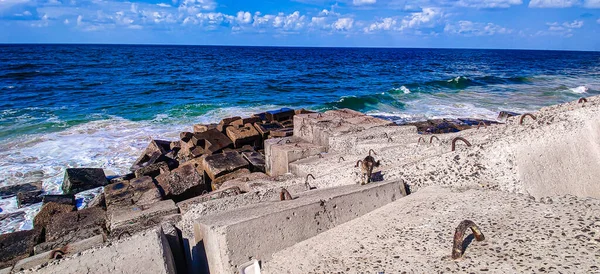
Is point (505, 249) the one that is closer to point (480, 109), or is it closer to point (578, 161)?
point (578, 161)

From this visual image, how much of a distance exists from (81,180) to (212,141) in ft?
8.17

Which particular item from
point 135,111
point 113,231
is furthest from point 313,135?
point 135,111

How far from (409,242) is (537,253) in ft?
1.59

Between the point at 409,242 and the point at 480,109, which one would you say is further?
the point at 480,109

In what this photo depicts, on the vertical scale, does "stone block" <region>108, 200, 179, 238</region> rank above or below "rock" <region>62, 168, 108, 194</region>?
above

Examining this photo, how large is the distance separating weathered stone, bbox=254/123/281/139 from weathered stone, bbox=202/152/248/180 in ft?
6.61

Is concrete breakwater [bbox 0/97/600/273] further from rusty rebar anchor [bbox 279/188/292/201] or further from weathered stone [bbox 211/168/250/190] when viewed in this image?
weathered stone [bbox 211/168/250/190]

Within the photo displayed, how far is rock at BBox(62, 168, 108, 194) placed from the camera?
6.63 m

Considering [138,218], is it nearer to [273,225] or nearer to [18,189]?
[273,225]

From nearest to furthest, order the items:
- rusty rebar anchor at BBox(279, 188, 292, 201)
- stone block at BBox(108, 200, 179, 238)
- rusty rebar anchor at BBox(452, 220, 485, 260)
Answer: rusty rebar anchor at BBox(452, 220, 485, 260)
rusty rebar anchor at BBox(279, 188, 292, 201)
stone block at BBox(108, 200, 179, 238)

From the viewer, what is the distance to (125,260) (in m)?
1.70

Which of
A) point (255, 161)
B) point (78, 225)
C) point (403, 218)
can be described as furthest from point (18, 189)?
point (403, 218)

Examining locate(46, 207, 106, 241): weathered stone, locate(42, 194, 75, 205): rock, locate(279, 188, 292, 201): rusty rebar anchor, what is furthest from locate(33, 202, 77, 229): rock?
locate(279, 188, 292, 201): rusty rebar anchor

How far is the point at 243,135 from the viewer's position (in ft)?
26.7
